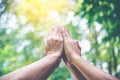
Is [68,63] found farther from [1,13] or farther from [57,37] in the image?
[1,13]

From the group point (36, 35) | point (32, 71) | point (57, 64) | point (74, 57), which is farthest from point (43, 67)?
point (36, 35)

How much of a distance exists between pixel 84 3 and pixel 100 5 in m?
0.22

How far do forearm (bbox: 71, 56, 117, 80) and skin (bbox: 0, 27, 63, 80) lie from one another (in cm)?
17

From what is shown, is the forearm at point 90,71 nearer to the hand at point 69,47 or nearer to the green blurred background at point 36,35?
the hand at point 69,47

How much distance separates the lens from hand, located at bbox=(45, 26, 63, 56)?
2.30 m

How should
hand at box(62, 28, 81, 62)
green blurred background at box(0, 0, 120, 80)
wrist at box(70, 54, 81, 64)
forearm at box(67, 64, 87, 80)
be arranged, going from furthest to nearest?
green blurred background at box(0, 0, 120, 80) → hand at box(62, 28, 81, 62) → wrist at box(70, 54, 81, 64) → forearm at box(67, 64, 87, 80)

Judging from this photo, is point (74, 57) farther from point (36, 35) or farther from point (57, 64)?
point (36, 35)

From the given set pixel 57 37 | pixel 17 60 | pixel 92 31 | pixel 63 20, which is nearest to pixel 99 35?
pixel 92 31

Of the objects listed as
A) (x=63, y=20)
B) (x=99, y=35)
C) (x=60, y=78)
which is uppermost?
(x=63, y=20)

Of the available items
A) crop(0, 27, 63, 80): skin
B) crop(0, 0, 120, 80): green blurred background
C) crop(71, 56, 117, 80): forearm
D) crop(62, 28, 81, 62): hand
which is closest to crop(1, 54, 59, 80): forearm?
crop(0, 27, 63, 80): skin

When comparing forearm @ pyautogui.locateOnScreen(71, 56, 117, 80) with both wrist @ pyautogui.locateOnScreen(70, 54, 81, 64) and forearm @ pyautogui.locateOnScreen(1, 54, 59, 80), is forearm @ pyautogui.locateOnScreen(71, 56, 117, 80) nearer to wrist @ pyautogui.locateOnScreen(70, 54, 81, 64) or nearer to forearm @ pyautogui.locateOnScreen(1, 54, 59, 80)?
wrist @ pyautogui.locateOnScreen(70, 54, 81, 64)

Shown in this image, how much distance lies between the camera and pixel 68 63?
2170 millimetres

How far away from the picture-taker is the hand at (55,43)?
7.54ft

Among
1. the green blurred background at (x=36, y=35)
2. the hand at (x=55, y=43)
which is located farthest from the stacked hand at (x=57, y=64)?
the green blurred background at (x=36, y=35)
